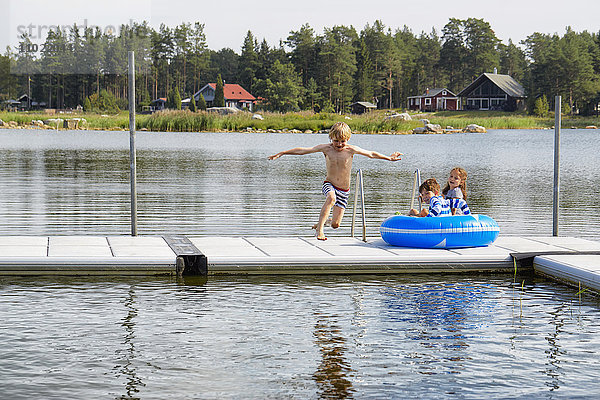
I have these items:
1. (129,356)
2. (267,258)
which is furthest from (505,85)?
(129,356)

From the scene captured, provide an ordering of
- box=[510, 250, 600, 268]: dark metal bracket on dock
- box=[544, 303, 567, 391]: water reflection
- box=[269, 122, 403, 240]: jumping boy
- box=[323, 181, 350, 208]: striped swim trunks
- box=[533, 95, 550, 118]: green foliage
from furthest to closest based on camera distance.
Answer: box=[533, 95, 550, 118]: green foliage → box=[323, 181, 350, 208]: striped swim trunks → box=[269, 122, 403, 240]: jumping boy → box=[510, 250, 600, 268]: dark metal bracket on dock → box=[544, 303, 567, 391]: water reflection

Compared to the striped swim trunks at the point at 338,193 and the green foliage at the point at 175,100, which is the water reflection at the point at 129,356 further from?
the green foliage at the point at 175,100

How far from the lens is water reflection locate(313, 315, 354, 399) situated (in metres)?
6.49

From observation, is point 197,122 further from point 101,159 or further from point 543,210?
point 543,210

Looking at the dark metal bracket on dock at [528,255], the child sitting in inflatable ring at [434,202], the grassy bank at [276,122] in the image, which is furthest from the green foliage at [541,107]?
the dark metal bracket on dock at [528,255]

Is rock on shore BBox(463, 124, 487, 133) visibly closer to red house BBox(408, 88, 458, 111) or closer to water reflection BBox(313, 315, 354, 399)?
red house BBox(408, 88, 458, 111)

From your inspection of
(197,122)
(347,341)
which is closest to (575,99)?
(197,122)

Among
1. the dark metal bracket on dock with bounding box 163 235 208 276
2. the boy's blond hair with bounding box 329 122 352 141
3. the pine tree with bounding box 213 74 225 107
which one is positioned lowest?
the dark metal bracket on dock with bounding box 163 235 208 276

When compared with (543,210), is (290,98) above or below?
above

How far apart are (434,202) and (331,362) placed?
458cm

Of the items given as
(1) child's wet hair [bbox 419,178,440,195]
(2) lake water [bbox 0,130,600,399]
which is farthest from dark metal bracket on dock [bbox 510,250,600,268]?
(1) child's wet hair [bbox 419,178,440,195]

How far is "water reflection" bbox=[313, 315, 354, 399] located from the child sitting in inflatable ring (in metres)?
3.22

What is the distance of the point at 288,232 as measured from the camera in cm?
1531

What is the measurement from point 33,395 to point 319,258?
496 centimetres
